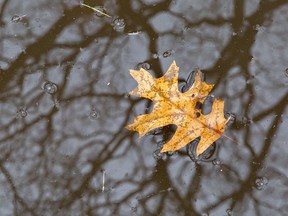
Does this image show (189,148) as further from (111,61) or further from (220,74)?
(111,61)

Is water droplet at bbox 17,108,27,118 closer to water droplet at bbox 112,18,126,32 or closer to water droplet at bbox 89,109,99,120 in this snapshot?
water droplet at bbox 89,109,99,120

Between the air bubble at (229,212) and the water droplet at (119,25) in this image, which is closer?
the air bubble at (229,212)

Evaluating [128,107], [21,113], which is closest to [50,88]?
[21,113]

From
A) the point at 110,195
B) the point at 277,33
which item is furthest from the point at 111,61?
the point at 277,33

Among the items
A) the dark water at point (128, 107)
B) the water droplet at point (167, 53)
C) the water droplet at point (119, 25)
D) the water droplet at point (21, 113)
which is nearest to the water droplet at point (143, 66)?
the dark water at point (128, 107)

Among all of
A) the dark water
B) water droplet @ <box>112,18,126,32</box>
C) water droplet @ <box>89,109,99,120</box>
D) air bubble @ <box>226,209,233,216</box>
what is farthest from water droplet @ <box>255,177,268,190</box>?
water droplet @ <box>112,18,126,32</box>

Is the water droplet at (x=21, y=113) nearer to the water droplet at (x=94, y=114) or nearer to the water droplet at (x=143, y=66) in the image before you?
the water droplet at (x=94, y=114)

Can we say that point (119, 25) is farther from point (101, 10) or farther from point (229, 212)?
point (229, 212)
